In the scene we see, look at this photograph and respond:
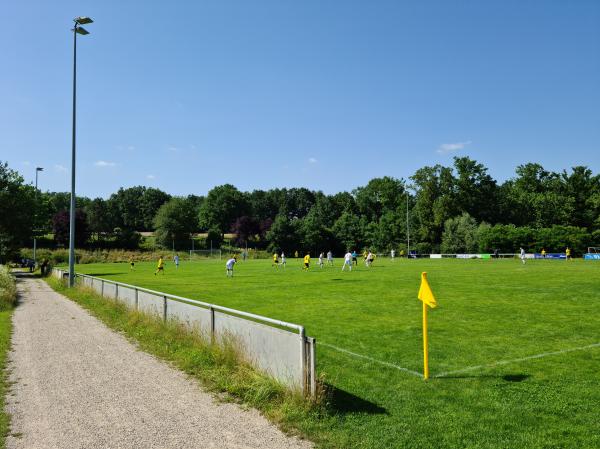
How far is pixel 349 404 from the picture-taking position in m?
6.54

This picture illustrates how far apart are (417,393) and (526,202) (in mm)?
102189

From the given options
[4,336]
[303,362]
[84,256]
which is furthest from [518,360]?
[84,256]

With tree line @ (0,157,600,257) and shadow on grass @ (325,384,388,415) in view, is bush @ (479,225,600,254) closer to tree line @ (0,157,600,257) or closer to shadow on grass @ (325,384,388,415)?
tree line @ (0,157,600,257)

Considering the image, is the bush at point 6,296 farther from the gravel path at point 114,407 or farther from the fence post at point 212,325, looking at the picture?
the fence post at point 212,325

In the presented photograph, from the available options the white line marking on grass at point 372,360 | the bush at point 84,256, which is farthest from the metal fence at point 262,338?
the bush at point 84,256

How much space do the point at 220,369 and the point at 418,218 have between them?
9714 cm

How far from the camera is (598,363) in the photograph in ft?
27.6

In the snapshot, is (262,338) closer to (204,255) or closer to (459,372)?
(459,372)

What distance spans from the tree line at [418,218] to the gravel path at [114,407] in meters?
52.3

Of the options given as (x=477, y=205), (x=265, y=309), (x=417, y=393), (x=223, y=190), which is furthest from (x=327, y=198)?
(x=417, y=393)

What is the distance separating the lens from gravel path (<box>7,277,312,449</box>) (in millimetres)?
5465

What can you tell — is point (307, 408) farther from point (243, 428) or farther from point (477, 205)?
point (477, 205)

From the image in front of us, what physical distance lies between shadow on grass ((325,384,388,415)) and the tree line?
56985 mm

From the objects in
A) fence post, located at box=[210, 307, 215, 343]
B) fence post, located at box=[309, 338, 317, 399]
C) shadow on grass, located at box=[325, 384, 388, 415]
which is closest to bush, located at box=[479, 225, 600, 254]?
fence post, located at box=[210, 307, 215, 343]
